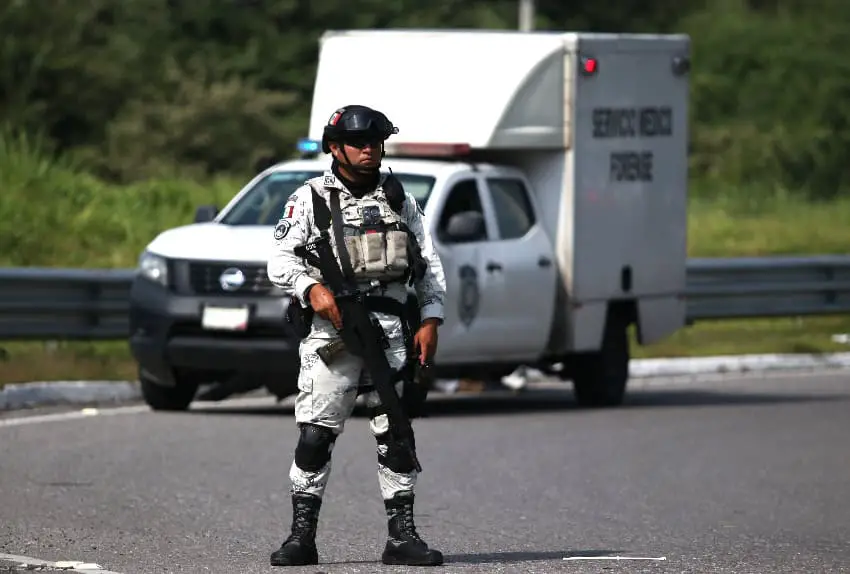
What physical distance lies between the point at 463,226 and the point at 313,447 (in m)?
6.82

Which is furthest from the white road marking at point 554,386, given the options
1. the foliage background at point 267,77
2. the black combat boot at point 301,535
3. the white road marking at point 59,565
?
the foliage background at point 267,77

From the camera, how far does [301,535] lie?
25.4ft

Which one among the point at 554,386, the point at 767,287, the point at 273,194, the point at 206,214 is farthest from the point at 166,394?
the point at 767,287

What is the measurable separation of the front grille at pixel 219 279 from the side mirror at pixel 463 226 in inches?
54.3

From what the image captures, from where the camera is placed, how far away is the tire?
46.7ft

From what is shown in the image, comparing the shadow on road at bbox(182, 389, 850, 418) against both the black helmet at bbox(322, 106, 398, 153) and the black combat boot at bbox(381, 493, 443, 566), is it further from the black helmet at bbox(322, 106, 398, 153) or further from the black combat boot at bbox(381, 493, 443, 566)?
the black helmet at bbox(322, 106, 398, 153)

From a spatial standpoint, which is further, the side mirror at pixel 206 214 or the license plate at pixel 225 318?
the side mirror at pixel 206 214

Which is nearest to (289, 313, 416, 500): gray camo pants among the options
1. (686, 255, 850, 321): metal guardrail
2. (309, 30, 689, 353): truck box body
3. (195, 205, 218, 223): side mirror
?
(195, 205, 218, 223): side mirror

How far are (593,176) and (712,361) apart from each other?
13.4 feet

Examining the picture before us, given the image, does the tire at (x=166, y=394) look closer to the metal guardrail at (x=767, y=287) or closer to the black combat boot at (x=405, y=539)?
the metal guardrail at (x=767, y=287)

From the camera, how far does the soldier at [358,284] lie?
7598mm

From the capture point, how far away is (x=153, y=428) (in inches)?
519

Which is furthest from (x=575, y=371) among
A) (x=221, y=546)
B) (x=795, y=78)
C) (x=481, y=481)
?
(x=795, y=78)

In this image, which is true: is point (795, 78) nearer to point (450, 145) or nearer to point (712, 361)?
point (712, 361)
